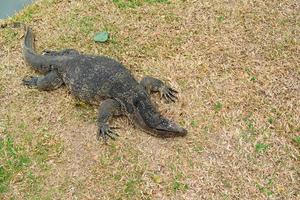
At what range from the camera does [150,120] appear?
5.54m

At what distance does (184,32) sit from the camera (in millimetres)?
7059

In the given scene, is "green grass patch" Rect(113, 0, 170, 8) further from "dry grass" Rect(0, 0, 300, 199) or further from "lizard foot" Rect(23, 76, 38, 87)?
"lizard foot" Rect(23, 76, 38, 87)

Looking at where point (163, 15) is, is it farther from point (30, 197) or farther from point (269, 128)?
point (30, 197)

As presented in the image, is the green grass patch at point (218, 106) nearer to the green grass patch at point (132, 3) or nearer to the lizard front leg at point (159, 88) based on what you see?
the lizard front leg at point (159, 88)

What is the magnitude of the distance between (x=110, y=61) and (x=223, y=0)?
7.69ft

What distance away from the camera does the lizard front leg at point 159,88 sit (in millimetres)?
6029

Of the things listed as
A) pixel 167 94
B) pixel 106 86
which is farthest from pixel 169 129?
pixel 106 86

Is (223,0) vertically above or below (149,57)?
above

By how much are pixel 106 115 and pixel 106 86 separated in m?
0.39

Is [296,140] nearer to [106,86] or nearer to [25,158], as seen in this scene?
[106,86]

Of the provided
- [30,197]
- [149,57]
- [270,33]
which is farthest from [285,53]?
[30,197]

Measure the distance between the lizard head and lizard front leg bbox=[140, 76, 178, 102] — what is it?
0.32 m

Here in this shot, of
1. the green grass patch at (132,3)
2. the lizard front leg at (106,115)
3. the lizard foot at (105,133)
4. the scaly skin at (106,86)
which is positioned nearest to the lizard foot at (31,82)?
the scaly skin at (106,86)

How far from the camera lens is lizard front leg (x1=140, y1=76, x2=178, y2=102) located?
6.03m
